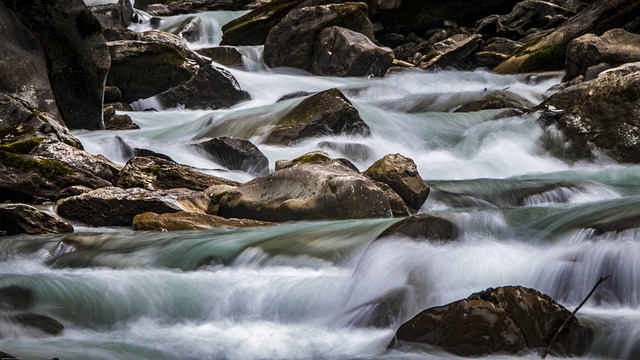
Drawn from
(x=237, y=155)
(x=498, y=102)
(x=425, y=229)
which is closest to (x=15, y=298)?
(x=425, y=229)

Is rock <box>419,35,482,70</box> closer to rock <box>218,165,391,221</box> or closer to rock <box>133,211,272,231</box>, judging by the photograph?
rock <box>218,165,391,221</box>

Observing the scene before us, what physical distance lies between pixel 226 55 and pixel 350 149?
10.1 m

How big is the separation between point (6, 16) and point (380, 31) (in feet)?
47.2

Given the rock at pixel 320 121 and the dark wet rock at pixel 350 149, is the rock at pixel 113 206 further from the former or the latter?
A: the rock at pixel 320 121

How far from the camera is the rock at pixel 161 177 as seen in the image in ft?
33.5

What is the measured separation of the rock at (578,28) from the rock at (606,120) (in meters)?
6.20

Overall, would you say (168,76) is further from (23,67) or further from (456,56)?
(456,56)

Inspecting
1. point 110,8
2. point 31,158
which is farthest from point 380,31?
point 31,158

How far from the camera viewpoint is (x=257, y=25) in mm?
24656

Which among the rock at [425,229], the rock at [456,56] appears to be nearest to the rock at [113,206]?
the rock at [425,229]

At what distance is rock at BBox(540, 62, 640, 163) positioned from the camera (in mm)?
12250

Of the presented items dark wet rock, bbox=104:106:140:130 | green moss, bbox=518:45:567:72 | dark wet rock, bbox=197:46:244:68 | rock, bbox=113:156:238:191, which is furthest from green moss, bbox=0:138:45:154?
green moss, bbox=518:45:567:72

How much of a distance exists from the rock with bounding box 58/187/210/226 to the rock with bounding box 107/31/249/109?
7266mm

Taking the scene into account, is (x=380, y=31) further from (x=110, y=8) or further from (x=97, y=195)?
(x=97, y=195)
